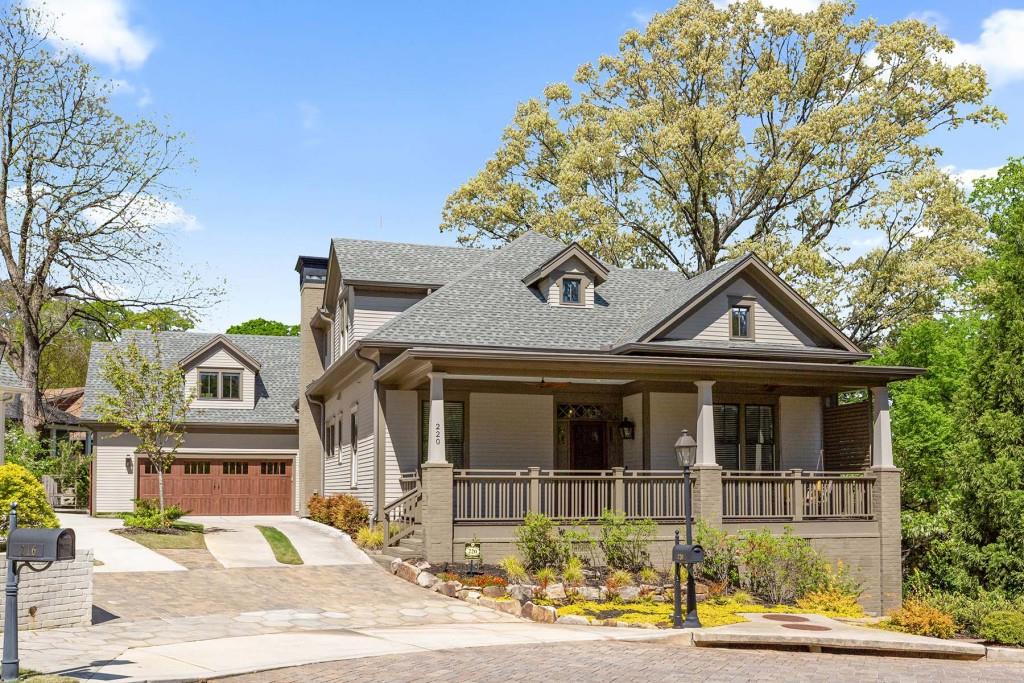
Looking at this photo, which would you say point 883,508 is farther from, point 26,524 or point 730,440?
point 26,524

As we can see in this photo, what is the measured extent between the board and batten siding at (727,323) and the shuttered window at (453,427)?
5.67 meters

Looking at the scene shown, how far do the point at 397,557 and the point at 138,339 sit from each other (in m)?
23.4

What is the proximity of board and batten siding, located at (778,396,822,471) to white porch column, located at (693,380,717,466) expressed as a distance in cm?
457

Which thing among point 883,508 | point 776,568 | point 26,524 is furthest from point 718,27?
point 26,524

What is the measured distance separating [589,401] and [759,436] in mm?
4364

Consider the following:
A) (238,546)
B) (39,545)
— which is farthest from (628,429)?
(39,545)

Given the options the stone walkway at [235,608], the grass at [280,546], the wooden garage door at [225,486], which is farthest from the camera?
the wooden garage door at [225,486]

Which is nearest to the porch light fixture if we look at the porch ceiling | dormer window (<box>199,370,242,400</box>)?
the porch ceiling

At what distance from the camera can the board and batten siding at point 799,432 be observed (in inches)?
1016

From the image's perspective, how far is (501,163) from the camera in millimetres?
42375

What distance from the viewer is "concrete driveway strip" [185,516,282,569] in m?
20.8

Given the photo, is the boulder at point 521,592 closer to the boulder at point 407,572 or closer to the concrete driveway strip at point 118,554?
the boulder at point 407,572

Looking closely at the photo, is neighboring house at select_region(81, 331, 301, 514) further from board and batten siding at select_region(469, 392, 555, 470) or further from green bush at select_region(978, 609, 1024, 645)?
green bush at select_region(978, 609, 1024, 645)

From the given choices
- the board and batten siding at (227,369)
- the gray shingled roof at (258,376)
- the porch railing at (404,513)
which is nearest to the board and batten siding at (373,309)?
the porch railing at (404,513)
